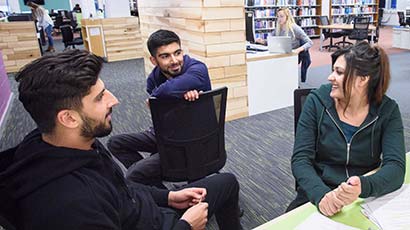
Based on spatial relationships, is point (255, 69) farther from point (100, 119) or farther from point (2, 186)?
point (2, 186)

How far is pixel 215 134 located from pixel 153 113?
411mm

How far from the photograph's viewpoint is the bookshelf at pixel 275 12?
10.5m

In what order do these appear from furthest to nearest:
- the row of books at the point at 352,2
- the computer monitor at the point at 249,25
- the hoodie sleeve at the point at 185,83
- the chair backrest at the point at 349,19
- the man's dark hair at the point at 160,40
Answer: the row of books at the point at 352,2, the chair backrest at the point at 349,19, the computer monitor at the point at 249,25, the man's dark hair at the point at 160,40, the hoodie sleeve at the point at 185,83

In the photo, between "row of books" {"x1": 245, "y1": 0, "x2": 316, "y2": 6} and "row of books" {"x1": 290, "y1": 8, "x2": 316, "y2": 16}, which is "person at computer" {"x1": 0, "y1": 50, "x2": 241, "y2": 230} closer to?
"row of books" {"x1": 245, "y1": 0, "x2": 316, "y2": 6}

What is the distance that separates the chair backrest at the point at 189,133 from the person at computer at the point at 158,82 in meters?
0.11

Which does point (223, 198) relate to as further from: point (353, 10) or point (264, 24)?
point (353, 10)

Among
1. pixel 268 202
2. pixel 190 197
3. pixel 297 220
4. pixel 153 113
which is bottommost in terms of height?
pixel 268 202

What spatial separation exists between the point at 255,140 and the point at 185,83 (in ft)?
5.82

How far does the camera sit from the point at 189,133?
1850 mm

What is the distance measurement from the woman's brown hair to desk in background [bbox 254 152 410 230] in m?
0.53

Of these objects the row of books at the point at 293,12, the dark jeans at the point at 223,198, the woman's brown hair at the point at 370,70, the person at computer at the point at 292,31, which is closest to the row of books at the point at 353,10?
the row of books at the point at 293,12

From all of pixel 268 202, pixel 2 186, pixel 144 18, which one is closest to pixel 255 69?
pixel 268 202

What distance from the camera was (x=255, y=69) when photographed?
4.18 m

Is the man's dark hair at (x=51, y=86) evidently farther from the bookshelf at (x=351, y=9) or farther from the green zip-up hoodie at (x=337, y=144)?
the bookshelf at (x=351, y=9)
